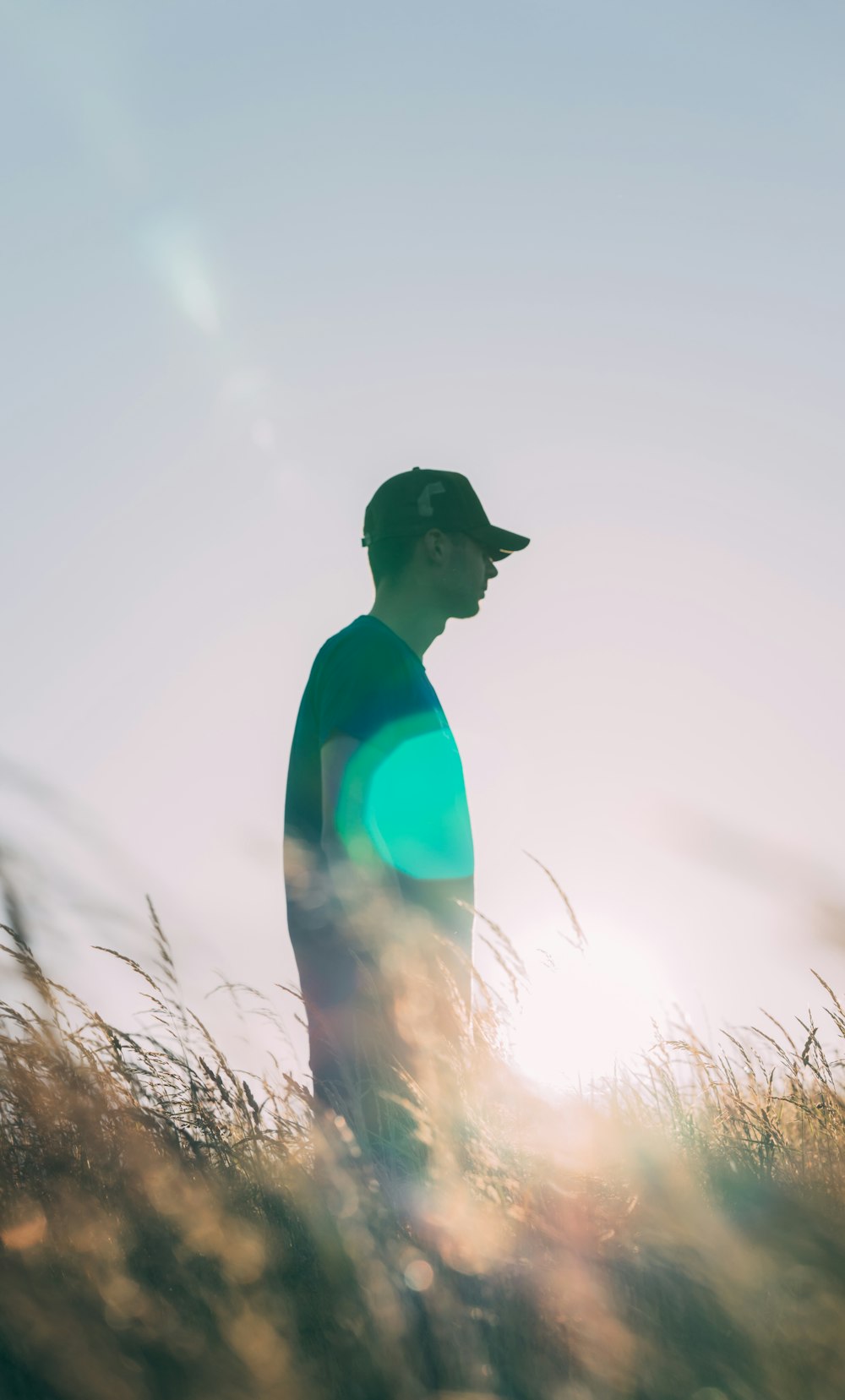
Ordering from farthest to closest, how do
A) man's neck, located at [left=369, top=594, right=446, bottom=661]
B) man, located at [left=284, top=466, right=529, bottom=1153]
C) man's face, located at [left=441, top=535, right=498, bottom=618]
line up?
1. man's face, located at [left=441, top=535, right=498, bottom=618]
2. man's neck, located at [left=369, top=594, right=446, bottom=661]
3. man, located at [left=284, top=466, right=529, bottom=1153]

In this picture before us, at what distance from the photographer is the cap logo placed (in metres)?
2.89

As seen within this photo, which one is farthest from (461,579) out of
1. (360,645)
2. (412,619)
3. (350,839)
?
(350,839)

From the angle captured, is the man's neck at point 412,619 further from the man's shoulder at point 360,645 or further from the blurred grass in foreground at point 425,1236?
the blurred grass in foreground at point 425,1236

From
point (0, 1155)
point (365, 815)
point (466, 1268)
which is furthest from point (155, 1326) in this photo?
point (365, 815)

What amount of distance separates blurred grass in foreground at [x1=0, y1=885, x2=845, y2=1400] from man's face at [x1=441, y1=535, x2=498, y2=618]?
120cm

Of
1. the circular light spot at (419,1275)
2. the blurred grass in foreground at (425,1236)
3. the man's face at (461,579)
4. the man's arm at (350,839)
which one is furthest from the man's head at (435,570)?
the circular light spot at (419,1275)

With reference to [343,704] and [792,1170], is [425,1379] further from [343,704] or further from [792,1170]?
Answer: [343,704]

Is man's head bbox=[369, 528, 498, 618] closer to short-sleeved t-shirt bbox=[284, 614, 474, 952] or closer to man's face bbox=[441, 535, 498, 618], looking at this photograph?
man's face bbox=[441, 535, 498, 618]

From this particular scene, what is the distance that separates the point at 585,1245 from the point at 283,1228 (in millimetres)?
565

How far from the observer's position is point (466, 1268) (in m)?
1.56

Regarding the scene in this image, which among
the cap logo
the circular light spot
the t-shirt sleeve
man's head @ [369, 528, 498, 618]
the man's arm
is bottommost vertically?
the circular light spot

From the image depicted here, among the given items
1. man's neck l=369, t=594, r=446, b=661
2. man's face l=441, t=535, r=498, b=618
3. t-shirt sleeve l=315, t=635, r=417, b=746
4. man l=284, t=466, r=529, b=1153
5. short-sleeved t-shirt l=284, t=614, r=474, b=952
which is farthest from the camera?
man's face l=441, t=535, r=498, b=618

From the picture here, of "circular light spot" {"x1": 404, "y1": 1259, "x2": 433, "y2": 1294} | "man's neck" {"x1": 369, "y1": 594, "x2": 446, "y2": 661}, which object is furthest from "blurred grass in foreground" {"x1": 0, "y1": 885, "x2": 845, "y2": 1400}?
"man's neck" {"x1": 369, "y1": 594, "x2": 446, "y2": 661}

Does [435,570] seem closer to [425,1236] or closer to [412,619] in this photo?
[412,619]
